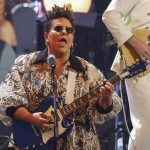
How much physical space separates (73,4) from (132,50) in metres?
1.40

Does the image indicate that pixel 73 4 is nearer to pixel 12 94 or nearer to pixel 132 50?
pixel 132 50

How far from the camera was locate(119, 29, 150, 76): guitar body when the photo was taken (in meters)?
3.06

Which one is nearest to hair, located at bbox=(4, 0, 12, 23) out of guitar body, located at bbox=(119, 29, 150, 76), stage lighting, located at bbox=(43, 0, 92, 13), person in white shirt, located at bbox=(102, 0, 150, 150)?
stage lighting, located at bbox=(43, 0, 92, 13)

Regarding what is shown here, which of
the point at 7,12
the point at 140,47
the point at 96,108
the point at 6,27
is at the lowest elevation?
the point at 96,108

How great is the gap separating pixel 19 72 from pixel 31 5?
1403 mm

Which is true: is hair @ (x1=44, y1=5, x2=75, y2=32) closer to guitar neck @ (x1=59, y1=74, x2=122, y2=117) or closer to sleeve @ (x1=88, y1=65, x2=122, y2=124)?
sleeve @ (x1=88, y1=65, x2=122, y2=124)

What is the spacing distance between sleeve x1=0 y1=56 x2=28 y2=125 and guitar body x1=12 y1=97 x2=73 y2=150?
0.11m

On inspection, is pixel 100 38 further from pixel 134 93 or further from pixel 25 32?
pixel 134 93

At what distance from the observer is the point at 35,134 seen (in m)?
2.95

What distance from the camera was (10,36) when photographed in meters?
4.03

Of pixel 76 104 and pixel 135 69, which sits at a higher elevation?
pixel 135 69

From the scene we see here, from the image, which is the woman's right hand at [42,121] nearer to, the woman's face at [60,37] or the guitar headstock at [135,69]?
the woman's face at [60,37]

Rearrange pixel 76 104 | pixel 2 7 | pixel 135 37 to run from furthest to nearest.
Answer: pixel 2 7
pixel 135 37
pixel 76 104

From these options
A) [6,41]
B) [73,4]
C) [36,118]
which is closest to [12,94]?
[36,118]
